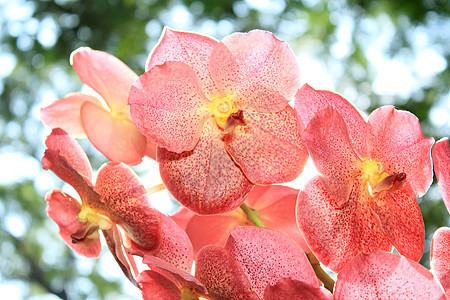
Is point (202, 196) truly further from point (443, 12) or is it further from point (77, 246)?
point (443, 12)

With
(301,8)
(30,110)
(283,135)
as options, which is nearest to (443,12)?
→ (301,8)

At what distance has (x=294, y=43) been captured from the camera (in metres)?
2.06

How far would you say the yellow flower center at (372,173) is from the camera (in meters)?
0.31

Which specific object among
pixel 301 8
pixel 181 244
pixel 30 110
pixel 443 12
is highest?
pixel 181 244

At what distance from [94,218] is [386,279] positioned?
0.20 meters

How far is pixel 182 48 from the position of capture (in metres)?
0.34

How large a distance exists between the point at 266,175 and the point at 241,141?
3 centimetres

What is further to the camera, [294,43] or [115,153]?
[294,43]

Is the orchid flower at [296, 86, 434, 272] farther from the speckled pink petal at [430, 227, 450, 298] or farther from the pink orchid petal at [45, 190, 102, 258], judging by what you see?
the pink orchid petal at [45, 190, 102, 258]

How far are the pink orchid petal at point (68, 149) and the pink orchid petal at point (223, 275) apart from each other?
11 centimetres

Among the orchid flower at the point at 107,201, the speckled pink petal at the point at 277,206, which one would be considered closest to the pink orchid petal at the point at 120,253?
the orchid flower at the point at 107,201

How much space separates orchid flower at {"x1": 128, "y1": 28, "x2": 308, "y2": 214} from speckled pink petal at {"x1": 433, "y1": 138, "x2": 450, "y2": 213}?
0.08 m

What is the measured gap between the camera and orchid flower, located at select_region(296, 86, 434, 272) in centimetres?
28

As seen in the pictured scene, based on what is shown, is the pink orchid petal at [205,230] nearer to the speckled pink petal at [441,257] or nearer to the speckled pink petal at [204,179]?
the speckled pink petal at [204,179]
